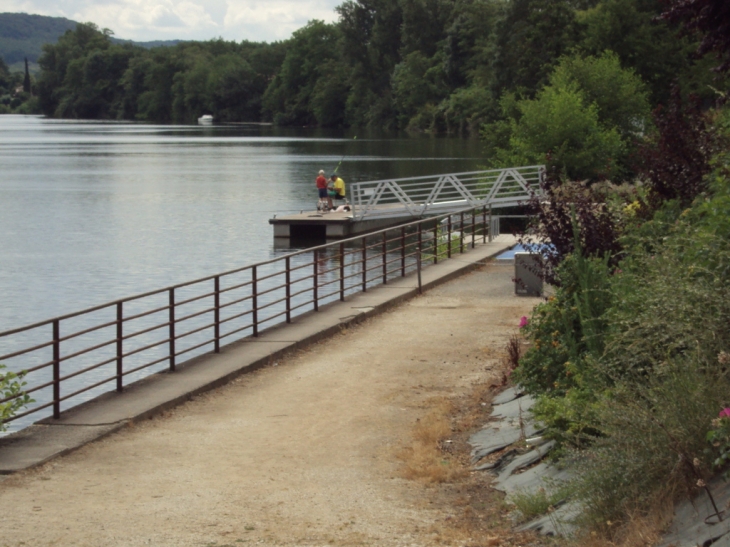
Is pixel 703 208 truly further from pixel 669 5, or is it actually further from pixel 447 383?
pixel 669 5

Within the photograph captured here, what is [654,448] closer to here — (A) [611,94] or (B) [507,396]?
(B) [507,396]

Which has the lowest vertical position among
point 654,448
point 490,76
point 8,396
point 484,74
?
point 8,396

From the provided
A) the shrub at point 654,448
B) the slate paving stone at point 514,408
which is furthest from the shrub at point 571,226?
the shrub at point 654,448

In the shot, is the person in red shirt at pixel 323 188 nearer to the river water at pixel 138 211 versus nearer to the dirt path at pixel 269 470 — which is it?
the river water at pixel 138 211

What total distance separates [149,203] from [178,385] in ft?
163

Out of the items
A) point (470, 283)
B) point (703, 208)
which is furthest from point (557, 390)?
point (470, 283)

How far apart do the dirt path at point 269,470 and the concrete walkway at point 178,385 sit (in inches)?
6.3

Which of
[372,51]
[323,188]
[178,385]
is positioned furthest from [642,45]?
[372,51]

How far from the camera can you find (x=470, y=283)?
1945 centimetres

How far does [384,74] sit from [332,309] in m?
137

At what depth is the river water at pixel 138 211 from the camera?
27.5 metres

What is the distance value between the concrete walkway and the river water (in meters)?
4.49

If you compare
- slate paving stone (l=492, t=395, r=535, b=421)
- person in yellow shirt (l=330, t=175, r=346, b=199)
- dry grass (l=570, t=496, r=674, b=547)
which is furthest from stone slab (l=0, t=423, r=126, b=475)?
person in yellow shirt (l=330, t=175, r=346, b=199)

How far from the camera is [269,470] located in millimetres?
8133
